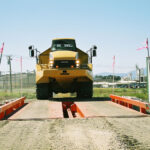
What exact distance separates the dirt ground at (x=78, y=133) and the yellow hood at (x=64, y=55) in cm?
573

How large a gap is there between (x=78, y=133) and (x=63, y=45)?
927 cm

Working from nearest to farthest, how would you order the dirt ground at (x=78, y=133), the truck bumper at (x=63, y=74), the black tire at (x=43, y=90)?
the dirt ground at (x=78, y=133) < the truck bumper at (x=63, y=74) < the black tire at (x=43, y=90)

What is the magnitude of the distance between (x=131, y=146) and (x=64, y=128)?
206cm

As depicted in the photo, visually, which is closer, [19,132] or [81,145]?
[81,145]

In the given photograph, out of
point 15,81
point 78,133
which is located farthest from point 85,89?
point 15,81

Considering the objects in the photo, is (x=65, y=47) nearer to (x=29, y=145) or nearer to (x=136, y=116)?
(x=136, y=116)

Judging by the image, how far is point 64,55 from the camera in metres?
13.5

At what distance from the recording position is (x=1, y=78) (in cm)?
2991

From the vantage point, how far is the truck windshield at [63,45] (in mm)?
14534

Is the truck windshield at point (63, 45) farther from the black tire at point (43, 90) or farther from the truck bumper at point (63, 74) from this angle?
the black tire at point (43, 90)

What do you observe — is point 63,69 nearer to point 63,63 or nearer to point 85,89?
point 63,63

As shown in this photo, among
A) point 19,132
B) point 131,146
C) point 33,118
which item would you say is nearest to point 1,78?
point 33,118

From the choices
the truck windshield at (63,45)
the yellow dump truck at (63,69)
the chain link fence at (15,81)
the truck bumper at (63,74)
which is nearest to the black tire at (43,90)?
the yellow dump truck at (63,69)

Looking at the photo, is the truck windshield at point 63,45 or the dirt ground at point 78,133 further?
the truck windshield at point 63,45
